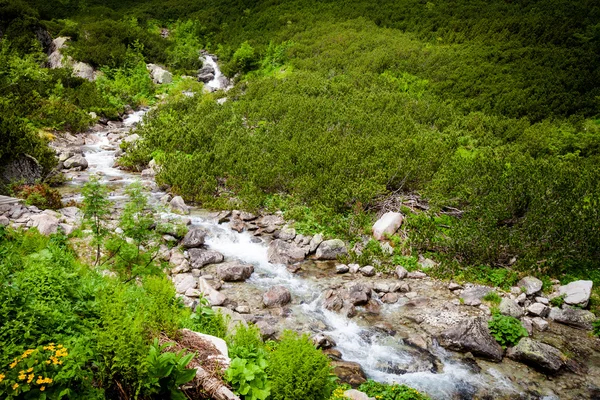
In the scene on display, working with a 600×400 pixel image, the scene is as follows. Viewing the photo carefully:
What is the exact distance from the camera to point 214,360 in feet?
14.4

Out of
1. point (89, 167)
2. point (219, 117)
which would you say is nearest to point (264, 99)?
point (219, 117)

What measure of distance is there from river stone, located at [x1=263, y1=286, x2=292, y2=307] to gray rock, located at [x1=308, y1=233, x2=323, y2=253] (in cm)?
222

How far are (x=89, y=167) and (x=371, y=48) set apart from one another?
759 inches

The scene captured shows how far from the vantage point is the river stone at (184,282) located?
8227mm

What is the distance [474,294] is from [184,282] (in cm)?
681

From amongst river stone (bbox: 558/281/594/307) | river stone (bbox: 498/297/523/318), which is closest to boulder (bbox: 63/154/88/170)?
river stone (bbox: 498/297/523/318)

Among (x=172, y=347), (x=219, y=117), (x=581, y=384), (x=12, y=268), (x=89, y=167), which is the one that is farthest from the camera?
(x=219, y=117)

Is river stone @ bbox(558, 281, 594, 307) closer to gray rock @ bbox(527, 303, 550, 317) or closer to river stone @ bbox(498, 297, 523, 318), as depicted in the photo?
gray rock @ bbox(527, 303, 550, 317)

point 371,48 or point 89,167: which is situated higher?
point 371,48

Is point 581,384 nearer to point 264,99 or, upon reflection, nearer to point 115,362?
point 115,362

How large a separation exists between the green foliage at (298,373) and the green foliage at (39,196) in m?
9.09

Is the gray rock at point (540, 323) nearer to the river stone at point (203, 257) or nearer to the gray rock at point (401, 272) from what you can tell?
the gray rock at point (401, 272)

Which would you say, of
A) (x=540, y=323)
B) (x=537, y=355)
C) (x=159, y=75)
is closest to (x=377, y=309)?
(x=537, y=355)

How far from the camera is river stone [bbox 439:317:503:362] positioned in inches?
280
